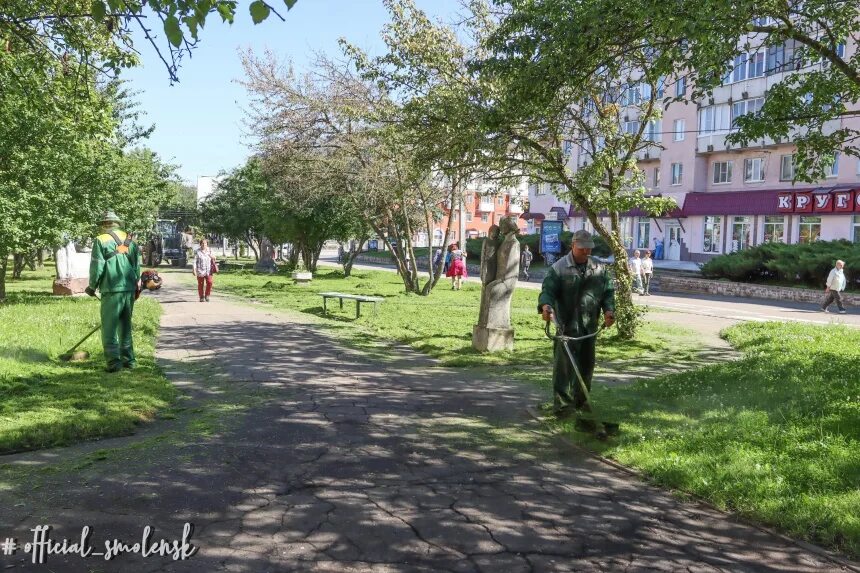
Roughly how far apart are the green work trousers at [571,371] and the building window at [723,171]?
41.4 metres

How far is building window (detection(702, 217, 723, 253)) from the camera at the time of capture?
4541cm

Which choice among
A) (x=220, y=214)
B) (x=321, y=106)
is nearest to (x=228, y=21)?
(x=321, y=106)

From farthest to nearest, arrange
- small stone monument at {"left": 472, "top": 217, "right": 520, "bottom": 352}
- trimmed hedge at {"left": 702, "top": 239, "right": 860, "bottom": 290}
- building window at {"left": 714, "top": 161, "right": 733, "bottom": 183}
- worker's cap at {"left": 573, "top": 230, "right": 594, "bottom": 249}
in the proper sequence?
building window at {"left": 714, "top": 161, "right": 733, "bottom": 183}
trimmed hedge at {"left": 702, "top": 239, "right": 860, "bottom": 290}
small stone monument at {"left": 472, "top": 217, "right": 520, "bottom": 352}
worker's cap at {"left": 573, "top": 230, "right": 594, "bottom": 249}

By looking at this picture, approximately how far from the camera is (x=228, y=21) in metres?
6.18

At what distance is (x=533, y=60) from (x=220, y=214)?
4147 cm

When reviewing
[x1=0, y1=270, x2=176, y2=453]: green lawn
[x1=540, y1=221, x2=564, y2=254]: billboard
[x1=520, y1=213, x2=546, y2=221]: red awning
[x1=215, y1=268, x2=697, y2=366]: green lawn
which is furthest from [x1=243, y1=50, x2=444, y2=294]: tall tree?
[x1=520, y1=213, x2=546, y2=221]: red awning

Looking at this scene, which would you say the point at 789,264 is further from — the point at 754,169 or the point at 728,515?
the point at 728,515

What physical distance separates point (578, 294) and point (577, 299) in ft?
0.20

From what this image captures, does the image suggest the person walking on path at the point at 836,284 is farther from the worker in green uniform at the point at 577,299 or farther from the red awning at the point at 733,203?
the red awning at the point at 733,203

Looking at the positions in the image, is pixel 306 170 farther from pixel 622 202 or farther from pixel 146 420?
pixel 146 420

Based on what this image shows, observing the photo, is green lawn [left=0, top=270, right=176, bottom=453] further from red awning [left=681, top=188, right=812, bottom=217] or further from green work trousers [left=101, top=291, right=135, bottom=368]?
red awning [left=681, top=188, right=812, bottom=217]

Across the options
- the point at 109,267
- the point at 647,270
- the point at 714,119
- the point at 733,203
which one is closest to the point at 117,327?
the point at 109,267

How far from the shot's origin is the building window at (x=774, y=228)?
135 feet

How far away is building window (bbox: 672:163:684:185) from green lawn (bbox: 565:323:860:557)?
39.9m
